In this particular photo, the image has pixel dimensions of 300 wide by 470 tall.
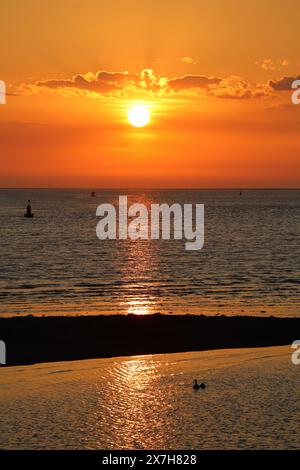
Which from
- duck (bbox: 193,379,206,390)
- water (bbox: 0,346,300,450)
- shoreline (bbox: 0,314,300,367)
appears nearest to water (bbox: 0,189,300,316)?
Answer: shoreline (bbox: 0,314,300,367)

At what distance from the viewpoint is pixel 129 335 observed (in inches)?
1389

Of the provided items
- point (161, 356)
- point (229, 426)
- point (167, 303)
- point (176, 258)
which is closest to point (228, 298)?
point (167, 303)

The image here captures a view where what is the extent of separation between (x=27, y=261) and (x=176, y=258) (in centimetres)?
1868

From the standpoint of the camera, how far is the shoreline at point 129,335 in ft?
105

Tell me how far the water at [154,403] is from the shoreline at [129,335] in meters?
1.53

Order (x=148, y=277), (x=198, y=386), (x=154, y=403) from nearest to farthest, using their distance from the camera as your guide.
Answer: (x=154, y=403) < (x=198, y=386) < (x=148, y=277)

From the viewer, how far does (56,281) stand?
2393 inches

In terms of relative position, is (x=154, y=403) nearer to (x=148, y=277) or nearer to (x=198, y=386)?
(x=198, y=386)

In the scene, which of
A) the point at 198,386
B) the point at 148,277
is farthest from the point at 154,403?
the point at 148,277

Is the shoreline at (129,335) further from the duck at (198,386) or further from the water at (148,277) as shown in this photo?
the duck at (198,386)

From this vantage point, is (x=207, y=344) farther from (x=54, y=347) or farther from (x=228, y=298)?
(x=228, y=298)

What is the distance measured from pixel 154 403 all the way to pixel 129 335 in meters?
11.1

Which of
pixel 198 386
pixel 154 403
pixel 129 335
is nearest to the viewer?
pixel 154 403

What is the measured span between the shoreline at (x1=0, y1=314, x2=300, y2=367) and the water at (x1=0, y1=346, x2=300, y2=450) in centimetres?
153
